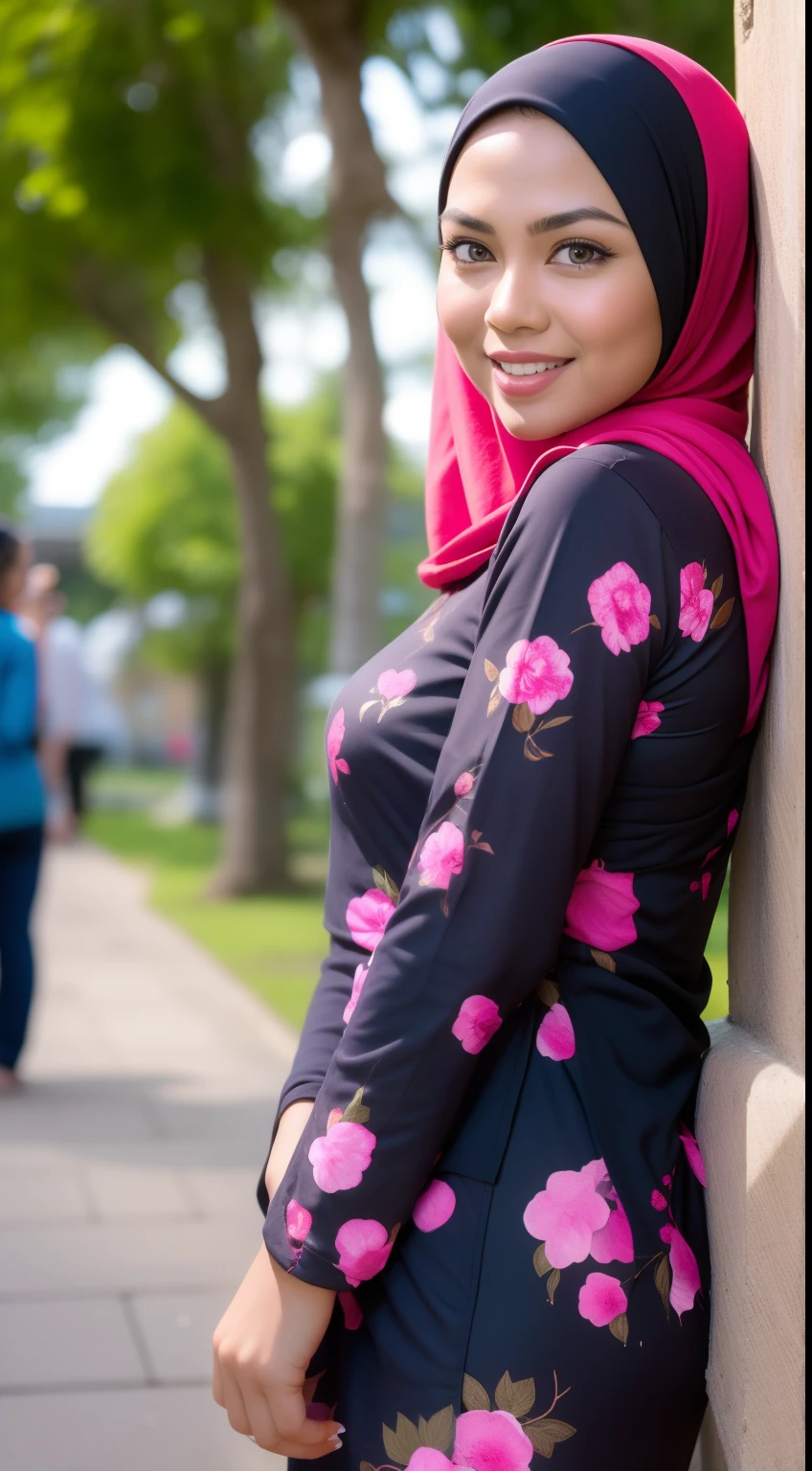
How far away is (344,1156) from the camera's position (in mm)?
1346

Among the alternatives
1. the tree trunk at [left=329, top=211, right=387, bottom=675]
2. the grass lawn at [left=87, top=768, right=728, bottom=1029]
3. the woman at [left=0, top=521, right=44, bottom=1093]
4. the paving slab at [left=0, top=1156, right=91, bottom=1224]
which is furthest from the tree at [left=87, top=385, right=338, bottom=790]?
the paving slab at [left=0, top=1156, right=91, bottom=1224]

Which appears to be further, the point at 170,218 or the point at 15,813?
the point at 170,218

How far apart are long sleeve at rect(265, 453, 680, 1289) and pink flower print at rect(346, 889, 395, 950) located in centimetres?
16

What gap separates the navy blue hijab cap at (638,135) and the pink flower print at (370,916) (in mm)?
596

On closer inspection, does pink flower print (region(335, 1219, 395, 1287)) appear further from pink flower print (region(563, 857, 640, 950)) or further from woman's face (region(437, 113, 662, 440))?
woman's face (region(437, 113, 662, 440))

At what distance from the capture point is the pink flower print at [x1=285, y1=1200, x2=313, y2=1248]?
4.49 feet

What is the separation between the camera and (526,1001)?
1439mm

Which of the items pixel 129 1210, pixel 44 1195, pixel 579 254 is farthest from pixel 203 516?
pixel 579 254

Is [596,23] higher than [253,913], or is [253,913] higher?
[596,23]

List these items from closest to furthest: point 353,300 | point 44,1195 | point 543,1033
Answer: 1. point 543,1033
2. point 44,1195
3. point 353,300

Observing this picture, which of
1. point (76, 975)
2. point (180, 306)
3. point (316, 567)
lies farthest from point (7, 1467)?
point (316, 567)

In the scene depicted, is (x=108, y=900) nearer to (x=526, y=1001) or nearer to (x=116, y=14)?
(x=116, y=14)

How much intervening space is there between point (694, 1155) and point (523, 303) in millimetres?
825

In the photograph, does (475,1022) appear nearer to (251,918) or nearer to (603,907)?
(603,907)
